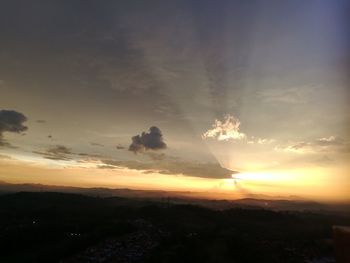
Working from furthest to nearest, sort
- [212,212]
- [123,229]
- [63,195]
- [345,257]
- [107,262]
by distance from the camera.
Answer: [63,195] < [212,212] < [123,229] < [107,262] < [345,257]

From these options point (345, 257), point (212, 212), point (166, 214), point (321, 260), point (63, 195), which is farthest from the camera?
point (63, 195)

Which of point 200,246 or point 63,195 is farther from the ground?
point 63,195

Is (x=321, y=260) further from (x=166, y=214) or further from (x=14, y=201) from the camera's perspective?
(x=14, y=201)

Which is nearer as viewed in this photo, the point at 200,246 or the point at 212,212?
the point at 200,246

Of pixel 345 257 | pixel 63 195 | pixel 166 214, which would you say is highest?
pixel 63 195

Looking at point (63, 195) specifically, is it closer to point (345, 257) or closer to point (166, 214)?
point (166, 214)

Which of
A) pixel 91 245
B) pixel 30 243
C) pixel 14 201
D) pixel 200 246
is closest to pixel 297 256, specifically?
pixel 200 246

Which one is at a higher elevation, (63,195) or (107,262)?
(63,195)

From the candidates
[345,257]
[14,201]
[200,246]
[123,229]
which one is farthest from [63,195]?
[345,257]

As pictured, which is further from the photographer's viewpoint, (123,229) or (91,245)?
(123,229)
